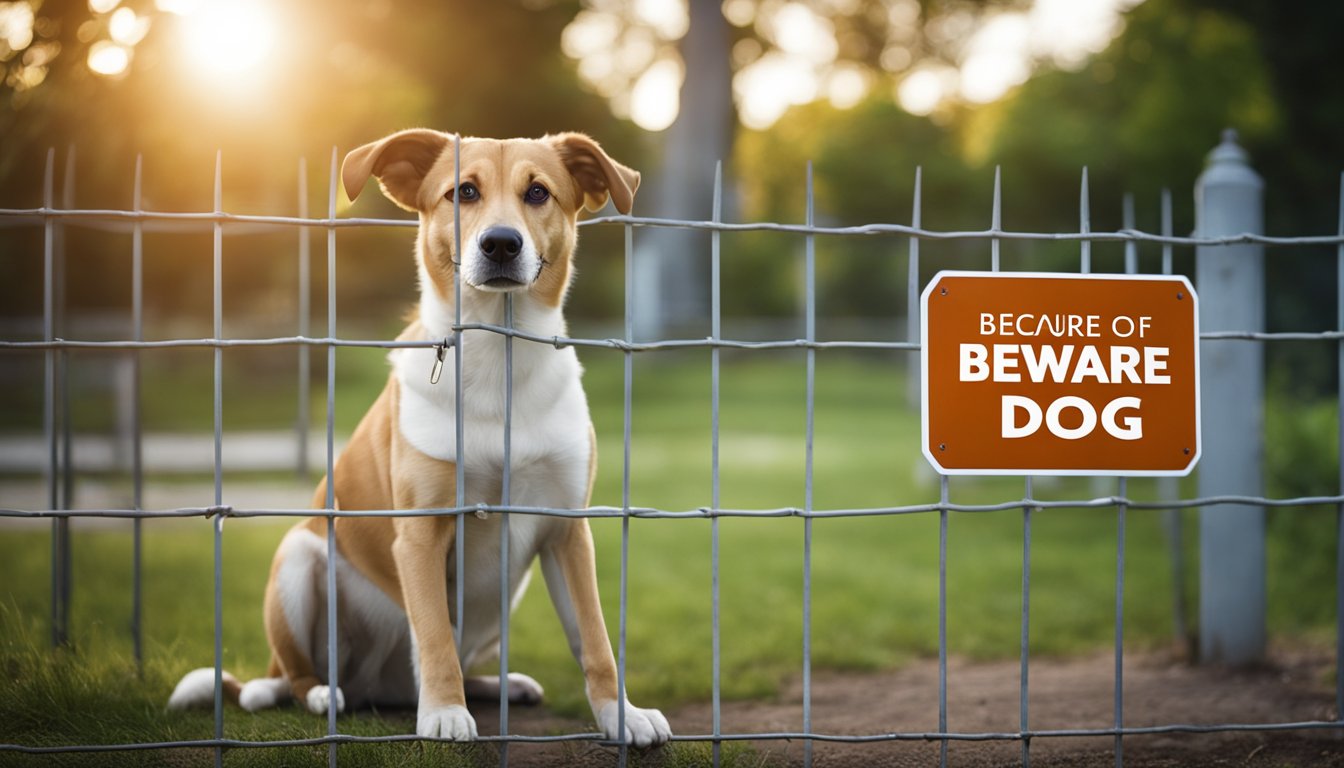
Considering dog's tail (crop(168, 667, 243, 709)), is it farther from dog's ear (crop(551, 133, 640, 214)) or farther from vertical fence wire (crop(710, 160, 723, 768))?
dog's ear (crop(551, 133, 640, 214))

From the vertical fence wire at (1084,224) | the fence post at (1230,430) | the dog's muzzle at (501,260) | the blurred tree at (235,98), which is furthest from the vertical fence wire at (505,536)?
the blurred tree at (235,98)

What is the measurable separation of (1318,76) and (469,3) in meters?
9.38

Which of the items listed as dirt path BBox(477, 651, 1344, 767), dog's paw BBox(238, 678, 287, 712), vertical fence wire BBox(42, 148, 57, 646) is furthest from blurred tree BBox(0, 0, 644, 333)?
dirt path BBox(477, 651, 1344, 767)

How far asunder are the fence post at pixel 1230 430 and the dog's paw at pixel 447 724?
311cm

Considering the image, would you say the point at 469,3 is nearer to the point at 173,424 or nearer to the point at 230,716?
the point at 173,424

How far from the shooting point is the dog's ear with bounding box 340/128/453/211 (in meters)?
2.89

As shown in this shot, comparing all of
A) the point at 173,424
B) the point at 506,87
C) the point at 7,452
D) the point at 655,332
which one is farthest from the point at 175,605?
the point at 655,332

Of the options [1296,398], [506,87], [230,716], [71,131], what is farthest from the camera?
[506,87]

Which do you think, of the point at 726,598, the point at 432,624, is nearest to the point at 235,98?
the point at 726,598

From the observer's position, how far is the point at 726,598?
606 cm

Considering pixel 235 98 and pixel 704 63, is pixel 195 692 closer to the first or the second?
pixel 235 98

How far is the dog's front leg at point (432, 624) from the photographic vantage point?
2.81m

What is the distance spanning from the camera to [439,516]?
2.99 m

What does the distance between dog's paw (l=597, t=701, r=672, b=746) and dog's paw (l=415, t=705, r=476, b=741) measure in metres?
0.37
